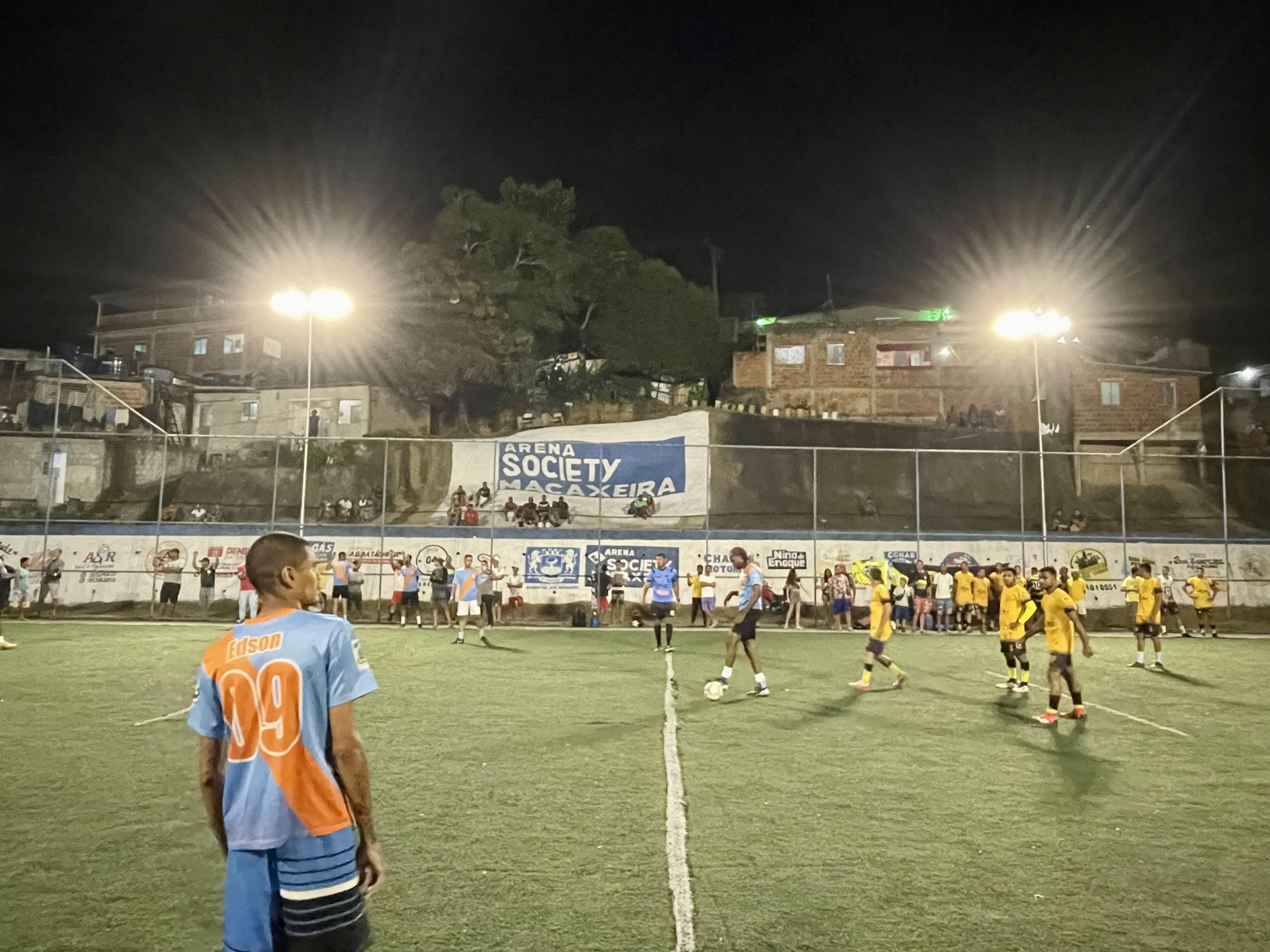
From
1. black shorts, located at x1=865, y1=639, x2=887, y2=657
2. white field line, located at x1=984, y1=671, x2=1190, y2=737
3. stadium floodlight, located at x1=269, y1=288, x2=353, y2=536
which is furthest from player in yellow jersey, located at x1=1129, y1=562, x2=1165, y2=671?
stadium floodlight, located at x1=269, y1=288, x2=353, y2=536

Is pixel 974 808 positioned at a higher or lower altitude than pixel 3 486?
lower

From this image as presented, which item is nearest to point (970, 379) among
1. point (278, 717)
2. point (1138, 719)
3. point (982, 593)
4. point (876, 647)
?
point (982, 593)

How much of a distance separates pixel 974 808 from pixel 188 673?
12.0m

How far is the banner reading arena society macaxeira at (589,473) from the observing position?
28922 mm

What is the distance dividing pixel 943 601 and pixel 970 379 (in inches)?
855

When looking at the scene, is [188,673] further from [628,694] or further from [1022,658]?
[1022,658]

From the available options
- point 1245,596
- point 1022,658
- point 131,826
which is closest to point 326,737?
point 131,826

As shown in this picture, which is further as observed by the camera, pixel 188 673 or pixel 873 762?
pixel 188 673

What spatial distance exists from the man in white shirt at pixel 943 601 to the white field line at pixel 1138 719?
439 inches

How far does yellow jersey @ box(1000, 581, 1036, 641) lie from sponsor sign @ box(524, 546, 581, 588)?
1324 centimetres

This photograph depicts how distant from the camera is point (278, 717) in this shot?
2490mm

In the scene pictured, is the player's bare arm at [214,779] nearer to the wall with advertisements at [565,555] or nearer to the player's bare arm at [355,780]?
the player's bare arm at [355,780]

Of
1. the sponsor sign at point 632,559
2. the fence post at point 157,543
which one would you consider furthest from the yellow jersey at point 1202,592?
the fence post at point 157,543

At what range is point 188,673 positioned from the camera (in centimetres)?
1339
